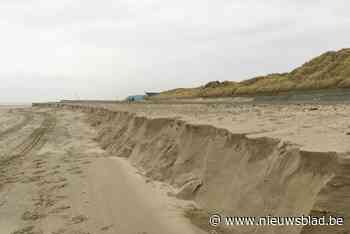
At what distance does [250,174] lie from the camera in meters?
5.14

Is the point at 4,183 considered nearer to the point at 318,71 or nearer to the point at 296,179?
the point at 296,179

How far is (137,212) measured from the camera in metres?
5.82

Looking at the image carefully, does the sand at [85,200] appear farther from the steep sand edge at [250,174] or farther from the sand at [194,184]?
the steep sand edge at [250,174]

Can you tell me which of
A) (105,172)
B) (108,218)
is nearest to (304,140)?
(108,218)

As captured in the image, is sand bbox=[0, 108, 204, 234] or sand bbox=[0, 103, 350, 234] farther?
sand bbox=[0, 108, 204, 234]

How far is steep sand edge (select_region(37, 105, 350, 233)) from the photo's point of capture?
357 cm

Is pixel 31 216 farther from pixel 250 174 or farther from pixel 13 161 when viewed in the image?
pixel 13 161

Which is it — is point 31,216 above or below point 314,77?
below

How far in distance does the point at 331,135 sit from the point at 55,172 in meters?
6.65

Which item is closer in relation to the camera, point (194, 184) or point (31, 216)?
point (31, 216)

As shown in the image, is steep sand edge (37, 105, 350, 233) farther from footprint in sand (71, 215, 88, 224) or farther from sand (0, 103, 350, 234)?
footprint in sand (71, 215, 88, 224)

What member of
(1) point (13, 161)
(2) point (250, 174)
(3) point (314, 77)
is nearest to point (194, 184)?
(2) point (250, 174)

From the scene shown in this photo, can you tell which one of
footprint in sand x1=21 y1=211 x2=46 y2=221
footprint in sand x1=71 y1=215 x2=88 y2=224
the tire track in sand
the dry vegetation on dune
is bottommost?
the tire track in sand

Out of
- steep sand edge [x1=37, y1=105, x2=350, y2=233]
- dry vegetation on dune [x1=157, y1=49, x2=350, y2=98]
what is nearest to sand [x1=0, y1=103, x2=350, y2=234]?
steep sand edge [x1=37, y1=105, x2=350, y2=233]
